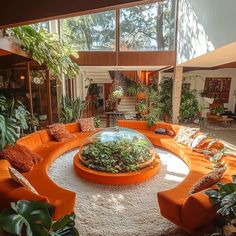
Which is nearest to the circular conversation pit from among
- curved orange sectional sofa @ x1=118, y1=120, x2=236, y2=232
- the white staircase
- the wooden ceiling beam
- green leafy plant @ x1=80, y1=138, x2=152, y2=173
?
green leafy plant @ x1=80, y1=138, x2=152, y2=173

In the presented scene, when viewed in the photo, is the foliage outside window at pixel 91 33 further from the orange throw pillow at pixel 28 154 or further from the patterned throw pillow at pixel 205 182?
the patterned throw pillow at pixel 205 182

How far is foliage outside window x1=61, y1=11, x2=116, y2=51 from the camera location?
8461 mm

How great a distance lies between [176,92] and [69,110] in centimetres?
446

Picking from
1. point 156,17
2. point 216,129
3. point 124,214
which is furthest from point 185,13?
point 124,214

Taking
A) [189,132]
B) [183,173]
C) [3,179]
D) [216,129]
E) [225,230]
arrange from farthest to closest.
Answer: [216,129] < [189,132] < [183,173] < [3,179] < [225,230]

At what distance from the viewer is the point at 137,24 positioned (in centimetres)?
841

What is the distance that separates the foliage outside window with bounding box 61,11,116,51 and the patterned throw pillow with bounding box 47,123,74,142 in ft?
12.3

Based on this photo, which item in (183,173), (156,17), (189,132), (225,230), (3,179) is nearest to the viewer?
(225,230)

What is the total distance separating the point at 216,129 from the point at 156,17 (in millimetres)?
5597

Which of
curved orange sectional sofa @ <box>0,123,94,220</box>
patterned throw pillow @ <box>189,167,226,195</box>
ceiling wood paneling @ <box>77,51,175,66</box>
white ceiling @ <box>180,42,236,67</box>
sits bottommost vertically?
curved orange sectional sofa @ <box>0,123,94,220</box>

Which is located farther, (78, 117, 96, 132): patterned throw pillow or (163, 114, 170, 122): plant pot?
(163, 114, 170, 122): plant pot

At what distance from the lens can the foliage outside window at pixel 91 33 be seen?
8461mm

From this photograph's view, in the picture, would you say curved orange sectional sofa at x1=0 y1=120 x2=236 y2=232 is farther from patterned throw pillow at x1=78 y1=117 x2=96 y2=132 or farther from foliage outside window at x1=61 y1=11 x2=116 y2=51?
foliage outside window at x1=61 y1=11 x2=116 y2=51

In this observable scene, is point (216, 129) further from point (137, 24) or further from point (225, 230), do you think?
point (225, 230)
